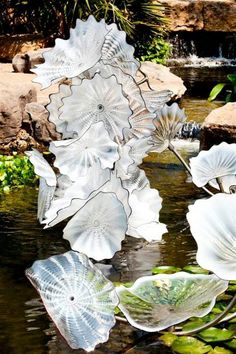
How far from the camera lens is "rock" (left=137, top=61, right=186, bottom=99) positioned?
10.1 m

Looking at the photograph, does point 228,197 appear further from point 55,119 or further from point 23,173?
point 23,173

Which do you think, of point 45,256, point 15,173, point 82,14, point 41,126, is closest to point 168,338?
point 45,256

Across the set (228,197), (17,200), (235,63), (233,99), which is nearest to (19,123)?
(17,200)

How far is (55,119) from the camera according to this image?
3.52 m

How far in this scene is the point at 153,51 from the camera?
1381cm

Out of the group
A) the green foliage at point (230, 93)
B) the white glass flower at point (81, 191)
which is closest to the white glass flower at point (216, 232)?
the white glass flower at point (81, 191)

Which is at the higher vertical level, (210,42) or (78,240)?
(78,240)

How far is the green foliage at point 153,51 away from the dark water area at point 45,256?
273 inches

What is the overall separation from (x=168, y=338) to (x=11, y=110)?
492 cm

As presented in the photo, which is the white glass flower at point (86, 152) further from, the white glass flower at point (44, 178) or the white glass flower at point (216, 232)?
the white glass flower at point (216, 232)

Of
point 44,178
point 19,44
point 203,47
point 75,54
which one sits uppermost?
point 75,54

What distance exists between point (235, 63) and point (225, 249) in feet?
47.0

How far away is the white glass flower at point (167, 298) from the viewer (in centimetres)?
269

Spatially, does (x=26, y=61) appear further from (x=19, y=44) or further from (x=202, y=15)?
(x=202, y=15)
